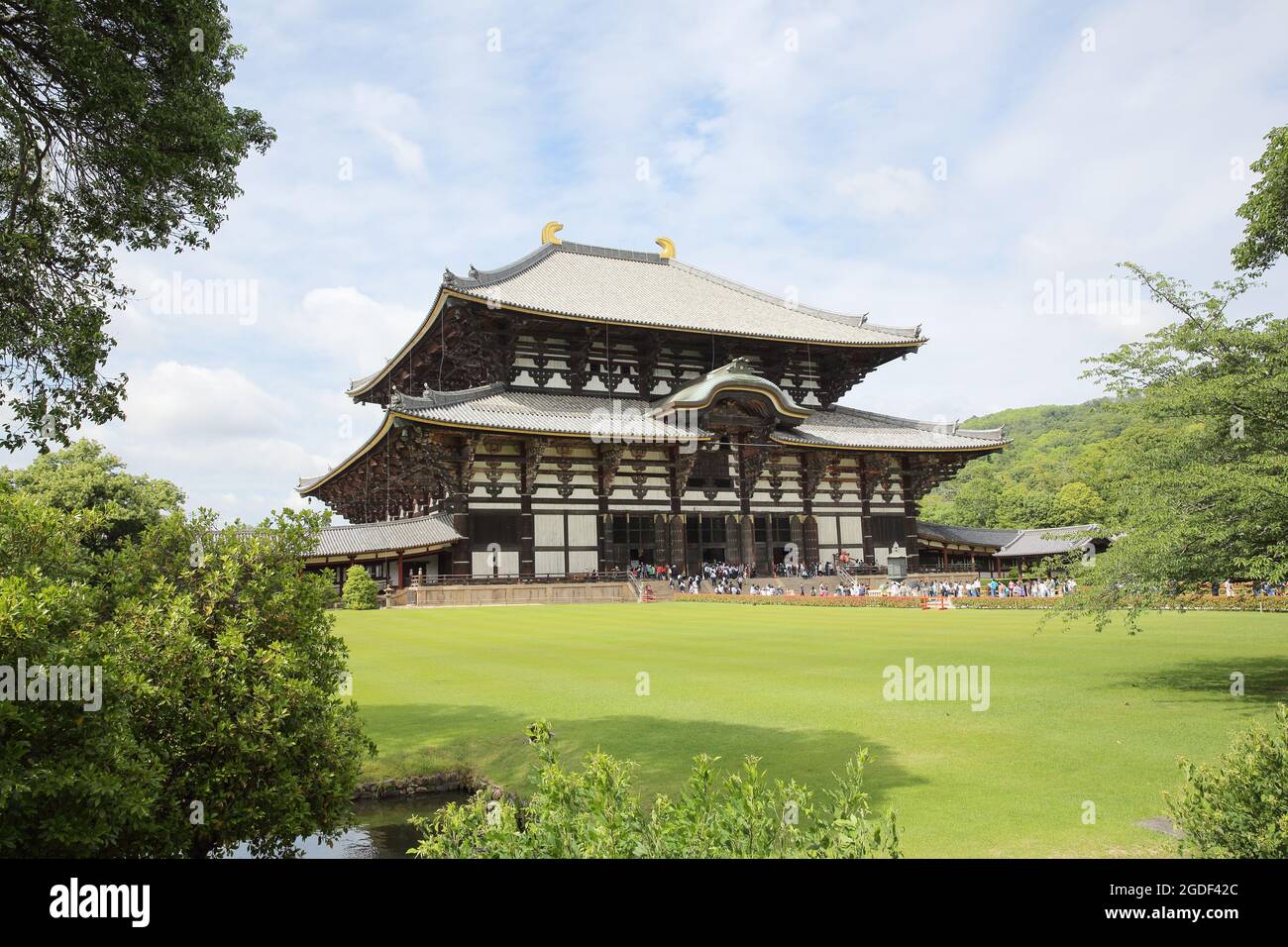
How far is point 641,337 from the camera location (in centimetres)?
4225

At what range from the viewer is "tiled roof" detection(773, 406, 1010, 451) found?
140 feet

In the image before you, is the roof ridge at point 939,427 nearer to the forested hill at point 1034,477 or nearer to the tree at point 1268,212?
the forested hill at point 1034,477

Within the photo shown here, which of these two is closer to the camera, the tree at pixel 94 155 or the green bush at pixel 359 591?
the tree at pixel 94 155

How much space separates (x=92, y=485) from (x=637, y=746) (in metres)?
38.3

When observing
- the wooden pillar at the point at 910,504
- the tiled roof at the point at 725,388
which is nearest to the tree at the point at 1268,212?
the tiled roof at the point at 725,388

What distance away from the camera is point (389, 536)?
1470 inches

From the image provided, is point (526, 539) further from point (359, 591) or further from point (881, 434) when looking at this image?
point (881, 434)

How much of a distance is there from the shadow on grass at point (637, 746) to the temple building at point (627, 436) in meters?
24.1

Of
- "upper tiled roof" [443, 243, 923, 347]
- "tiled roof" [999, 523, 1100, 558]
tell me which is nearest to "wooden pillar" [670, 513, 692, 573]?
"upper tiled roof" [443, 243, 923, 347]

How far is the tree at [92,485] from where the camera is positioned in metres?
35.7

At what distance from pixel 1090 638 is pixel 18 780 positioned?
61.6 ft
